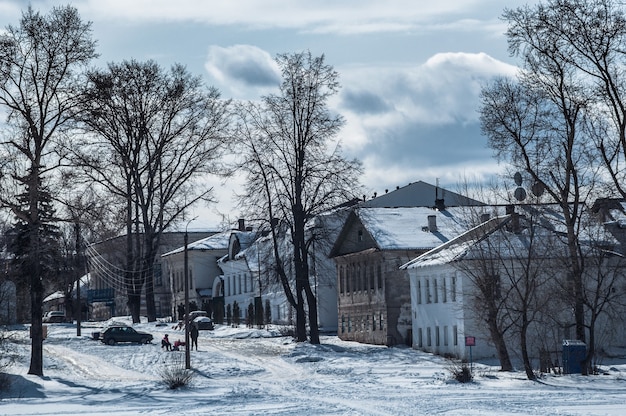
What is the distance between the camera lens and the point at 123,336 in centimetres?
6712

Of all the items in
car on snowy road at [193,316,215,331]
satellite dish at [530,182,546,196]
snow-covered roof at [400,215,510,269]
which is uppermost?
satellite dish at [530,182,546,196]

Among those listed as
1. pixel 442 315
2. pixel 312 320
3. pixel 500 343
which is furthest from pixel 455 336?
pixel 500 343

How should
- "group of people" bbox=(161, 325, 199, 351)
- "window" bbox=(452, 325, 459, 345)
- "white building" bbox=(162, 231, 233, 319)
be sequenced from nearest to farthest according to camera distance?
"window" bbox=(452, 325, 459, 345) → "group of people" bbox=(161, 325, 199, 351) → "white building" bbox=(162, 231, 233, 319)

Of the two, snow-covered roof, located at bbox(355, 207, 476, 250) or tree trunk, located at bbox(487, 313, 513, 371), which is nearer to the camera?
tree trunk, located at bbox(487, 313, 513, 371)

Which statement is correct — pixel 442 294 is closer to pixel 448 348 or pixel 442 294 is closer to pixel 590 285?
pixel 448 348

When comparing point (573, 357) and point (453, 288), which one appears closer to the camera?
point (573, 357)

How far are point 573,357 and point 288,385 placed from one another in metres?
11.2

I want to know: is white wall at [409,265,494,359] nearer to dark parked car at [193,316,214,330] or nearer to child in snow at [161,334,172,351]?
child in snow at [161,334,172,351]

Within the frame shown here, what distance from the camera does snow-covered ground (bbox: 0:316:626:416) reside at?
32.8m

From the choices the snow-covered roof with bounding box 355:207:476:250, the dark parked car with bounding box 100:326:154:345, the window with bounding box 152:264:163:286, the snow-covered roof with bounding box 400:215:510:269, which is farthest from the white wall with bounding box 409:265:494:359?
the window with bounding box 152:264:163:286

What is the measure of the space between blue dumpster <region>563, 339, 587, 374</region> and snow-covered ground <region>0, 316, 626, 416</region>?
131 centimetres

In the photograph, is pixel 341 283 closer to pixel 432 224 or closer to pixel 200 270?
pixel 432 224

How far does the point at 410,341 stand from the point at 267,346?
7.93 m

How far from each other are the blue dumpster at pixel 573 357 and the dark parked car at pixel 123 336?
28.9 m
